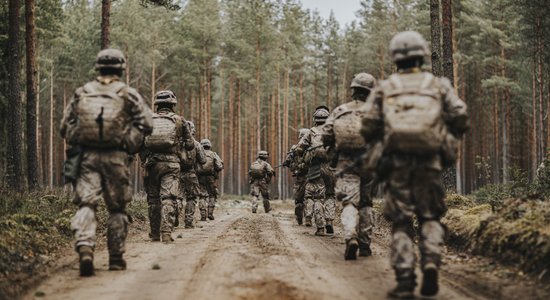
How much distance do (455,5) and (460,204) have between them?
3135 centimetres

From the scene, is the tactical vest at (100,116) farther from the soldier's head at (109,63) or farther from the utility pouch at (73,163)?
the soldier's head at (109,63)

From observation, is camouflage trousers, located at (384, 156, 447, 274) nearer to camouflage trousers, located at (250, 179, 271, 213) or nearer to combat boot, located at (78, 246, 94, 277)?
combat boot, located at (78, 246, 94, 277)

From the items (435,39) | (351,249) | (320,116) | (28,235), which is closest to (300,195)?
(320,116)

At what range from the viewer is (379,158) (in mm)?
5699

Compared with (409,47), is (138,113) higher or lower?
lower

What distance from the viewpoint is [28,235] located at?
8.45m

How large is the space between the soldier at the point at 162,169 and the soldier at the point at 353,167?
11.0 ft

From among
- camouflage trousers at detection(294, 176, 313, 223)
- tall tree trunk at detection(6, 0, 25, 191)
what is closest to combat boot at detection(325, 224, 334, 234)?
camouflage trousers at detection(294, 176, 313, 223)

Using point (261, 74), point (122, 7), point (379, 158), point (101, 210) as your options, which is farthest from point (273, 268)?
point (261, 74)

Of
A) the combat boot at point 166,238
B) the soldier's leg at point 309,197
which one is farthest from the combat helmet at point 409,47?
the soldier's leg at point 309,197

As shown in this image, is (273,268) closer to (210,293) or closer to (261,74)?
(210,293)

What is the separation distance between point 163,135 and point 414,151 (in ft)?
20.2

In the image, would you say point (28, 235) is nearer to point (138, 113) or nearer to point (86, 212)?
point (86, 212)

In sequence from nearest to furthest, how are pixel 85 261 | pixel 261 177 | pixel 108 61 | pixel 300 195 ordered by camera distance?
pixel 85 261 → pixel 108 61 → pixel 300 195 → pixel 261 177
